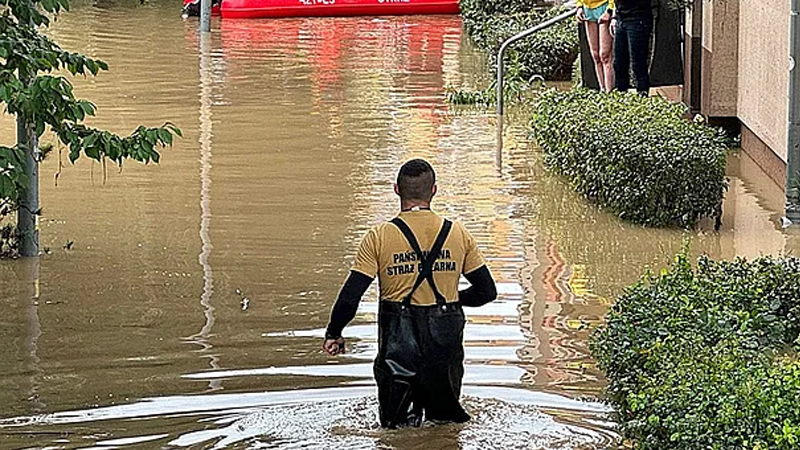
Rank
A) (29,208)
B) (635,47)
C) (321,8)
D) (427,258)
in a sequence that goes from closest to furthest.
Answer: (427,258) → (29,208) → (635,47) → (321,8)

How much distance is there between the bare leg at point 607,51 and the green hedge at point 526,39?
4.99m

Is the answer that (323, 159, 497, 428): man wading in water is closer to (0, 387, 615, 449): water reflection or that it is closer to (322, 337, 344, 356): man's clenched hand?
(322, 337, 344, 356): man's clenched hand

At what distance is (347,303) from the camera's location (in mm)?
7000

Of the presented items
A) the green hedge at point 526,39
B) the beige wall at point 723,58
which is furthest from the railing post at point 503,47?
the green hedge at point 526,39

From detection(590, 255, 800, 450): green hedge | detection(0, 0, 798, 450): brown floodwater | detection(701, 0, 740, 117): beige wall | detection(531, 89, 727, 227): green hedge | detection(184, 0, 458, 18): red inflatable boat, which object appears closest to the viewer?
detection(590, 255, 800, 450): green hedge

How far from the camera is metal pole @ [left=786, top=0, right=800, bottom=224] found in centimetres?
1196

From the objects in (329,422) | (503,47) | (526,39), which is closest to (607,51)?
(503,47)

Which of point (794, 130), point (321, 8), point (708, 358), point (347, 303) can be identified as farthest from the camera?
point (321, 8)

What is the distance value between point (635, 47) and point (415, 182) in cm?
831

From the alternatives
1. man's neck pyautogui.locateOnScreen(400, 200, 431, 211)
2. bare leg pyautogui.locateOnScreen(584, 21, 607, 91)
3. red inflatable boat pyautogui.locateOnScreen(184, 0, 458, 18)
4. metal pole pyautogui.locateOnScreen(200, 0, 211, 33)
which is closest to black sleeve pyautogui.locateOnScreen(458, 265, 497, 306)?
man's neck pyautogui.locateOnScreen(400, 200, 431, 211)

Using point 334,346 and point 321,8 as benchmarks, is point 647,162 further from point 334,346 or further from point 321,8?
point 321,8

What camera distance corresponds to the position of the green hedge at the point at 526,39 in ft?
69.7

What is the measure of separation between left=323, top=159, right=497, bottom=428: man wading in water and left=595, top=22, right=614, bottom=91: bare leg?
8.81m

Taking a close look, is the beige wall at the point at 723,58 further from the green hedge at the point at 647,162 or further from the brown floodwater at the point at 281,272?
the green hedge at the point at 647,162
